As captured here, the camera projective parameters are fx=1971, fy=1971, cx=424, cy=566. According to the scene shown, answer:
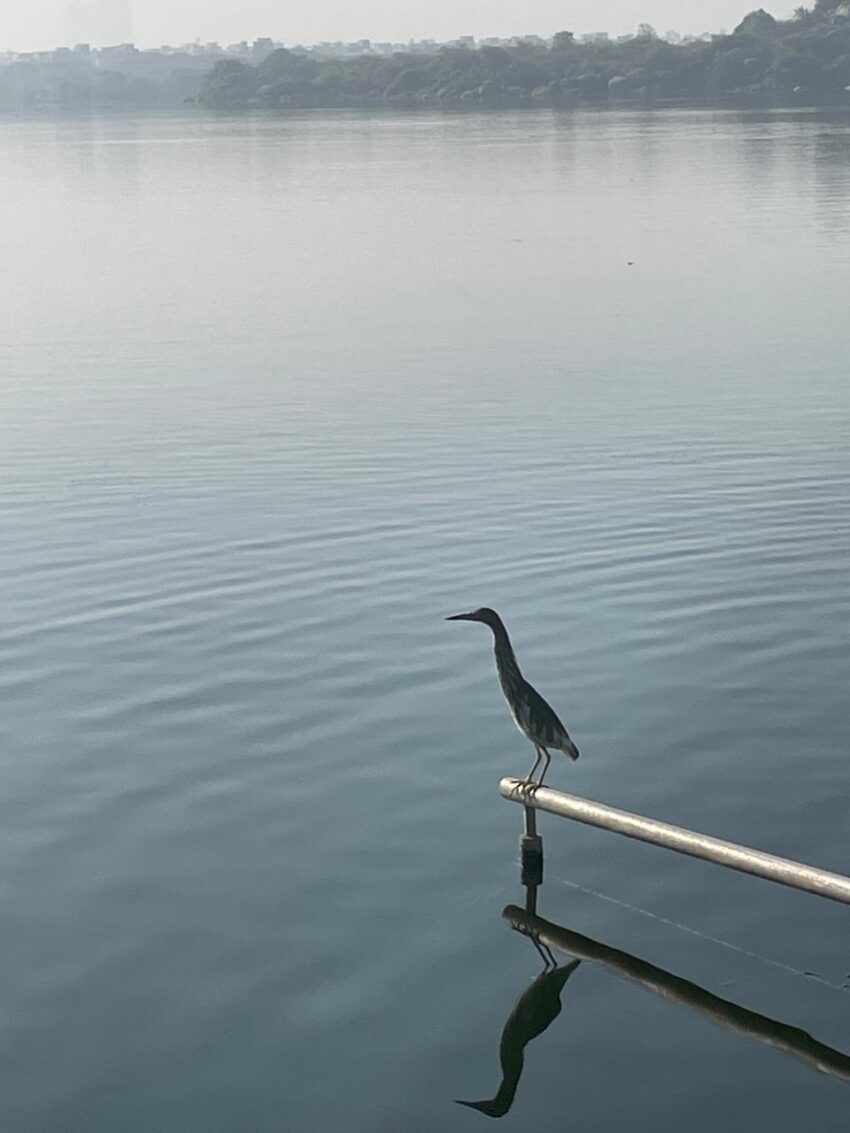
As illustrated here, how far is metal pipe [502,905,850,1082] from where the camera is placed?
9703 mm

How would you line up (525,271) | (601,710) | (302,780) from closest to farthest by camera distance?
1. (302,780)
2. (601,710)
3. (525,271)

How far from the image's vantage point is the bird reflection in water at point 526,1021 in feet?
31.4

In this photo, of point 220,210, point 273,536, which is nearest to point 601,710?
point 273,536

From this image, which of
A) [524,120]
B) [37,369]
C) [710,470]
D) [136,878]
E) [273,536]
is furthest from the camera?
[524,120]

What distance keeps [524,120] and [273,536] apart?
4818 inches

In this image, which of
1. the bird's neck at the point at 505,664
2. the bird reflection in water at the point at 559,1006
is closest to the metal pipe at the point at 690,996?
the bird reflection in water at the point at 559,1006

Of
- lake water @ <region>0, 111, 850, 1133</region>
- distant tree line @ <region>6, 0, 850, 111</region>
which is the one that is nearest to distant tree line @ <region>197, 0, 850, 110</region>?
distant tree line @ <region>6, 0, 850, 111</region>

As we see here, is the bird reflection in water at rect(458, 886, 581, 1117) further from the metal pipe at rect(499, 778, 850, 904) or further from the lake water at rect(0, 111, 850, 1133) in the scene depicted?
the metal pipe at rect(499, 778, 850, 904)

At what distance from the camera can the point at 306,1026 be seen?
10125mm

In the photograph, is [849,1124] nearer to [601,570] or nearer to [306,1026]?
[306,1026]

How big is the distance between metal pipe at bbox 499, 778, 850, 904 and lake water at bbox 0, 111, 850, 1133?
869 millimetres

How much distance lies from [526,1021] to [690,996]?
2.87ft

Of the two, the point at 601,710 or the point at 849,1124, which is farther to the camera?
the point at 601,710

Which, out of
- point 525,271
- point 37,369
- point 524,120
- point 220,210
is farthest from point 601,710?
point 524,120
